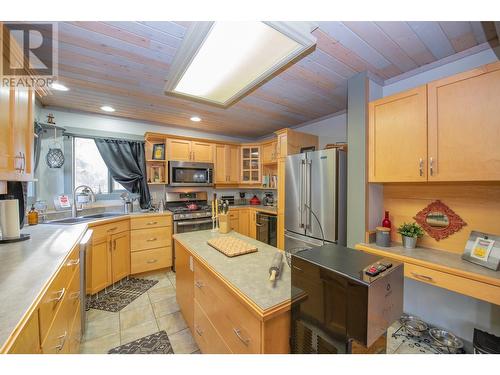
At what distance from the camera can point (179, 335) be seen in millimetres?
1802

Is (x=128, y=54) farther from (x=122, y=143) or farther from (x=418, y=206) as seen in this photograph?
(x=418, y=206)

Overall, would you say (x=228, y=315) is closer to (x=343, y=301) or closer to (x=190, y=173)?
(x=343, y=301)

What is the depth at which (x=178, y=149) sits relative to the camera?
3.54 meters

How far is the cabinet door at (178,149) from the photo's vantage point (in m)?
3.46

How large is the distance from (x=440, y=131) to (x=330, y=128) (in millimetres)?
1718

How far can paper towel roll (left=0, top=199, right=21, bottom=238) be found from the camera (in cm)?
146

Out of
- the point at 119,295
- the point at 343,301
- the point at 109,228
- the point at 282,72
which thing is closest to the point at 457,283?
the point at 343,301

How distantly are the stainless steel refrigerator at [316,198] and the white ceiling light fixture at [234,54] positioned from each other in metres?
1.46

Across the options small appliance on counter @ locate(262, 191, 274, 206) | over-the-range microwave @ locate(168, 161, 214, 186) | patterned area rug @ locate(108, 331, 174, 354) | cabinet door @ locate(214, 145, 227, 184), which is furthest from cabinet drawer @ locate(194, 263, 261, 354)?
small appliance on counter @ locate(262, 191, 274, 206)

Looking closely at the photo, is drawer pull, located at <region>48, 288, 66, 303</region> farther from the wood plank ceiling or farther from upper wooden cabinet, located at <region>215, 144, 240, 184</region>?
upper wooden cabinet, located at <region>215, 144, 240, 184</region>

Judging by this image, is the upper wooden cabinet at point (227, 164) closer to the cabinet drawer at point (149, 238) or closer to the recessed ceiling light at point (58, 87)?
the cabinet drawer at point (149, 238)

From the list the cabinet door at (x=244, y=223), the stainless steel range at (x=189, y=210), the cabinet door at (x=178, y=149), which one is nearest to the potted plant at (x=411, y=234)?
the cabinet door at (x=244, y=223)

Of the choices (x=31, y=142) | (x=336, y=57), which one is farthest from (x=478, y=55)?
(x=31, y=142)

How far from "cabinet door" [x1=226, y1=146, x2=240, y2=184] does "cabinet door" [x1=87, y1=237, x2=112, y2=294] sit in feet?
7.67
